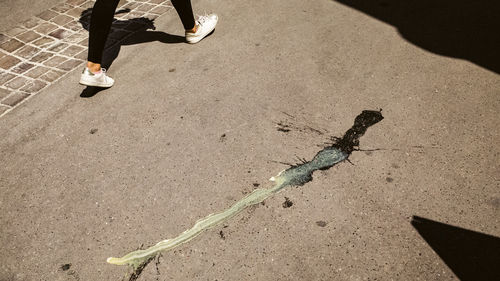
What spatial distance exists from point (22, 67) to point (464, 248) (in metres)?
4.72

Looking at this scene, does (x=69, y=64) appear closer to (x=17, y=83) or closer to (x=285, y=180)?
(x=17, y=83)

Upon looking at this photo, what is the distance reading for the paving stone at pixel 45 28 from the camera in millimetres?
4631

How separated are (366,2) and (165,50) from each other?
2.76m

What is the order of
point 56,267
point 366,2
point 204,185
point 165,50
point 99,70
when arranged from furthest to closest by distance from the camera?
point 366,2, point 165,50, point 99,70, point 204,185, point 56,267

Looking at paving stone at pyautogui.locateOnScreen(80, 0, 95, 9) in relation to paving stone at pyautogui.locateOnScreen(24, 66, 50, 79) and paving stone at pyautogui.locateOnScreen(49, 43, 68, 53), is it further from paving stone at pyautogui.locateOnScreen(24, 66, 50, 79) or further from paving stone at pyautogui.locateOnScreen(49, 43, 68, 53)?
paving stone at pyautogui.locateOnScreen(24, 66, 50, 79)

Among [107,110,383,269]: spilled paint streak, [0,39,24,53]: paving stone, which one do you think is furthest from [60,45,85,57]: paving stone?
[107,110,383,269]: spilled paint streak

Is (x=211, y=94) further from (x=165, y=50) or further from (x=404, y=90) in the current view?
(x=404, y=90)

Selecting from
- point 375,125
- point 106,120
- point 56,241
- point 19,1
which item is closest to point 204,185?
point 56,241

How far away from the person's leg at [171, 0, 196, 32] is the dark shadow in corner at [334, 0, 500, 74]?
2095 millimetres

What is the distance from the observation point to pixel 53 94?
376 cm

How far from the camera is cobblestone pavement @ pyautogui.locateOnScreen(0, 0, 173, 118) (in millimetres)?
3886

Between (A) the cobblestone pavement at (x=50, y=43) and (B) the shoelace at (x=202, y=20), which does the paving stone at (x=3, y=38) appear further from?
(B) the shoelace at (x=202, y=20)

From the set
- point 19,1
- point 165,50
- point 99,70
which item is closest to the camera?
point 99,70

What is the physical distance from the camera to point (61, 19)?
4859mm
